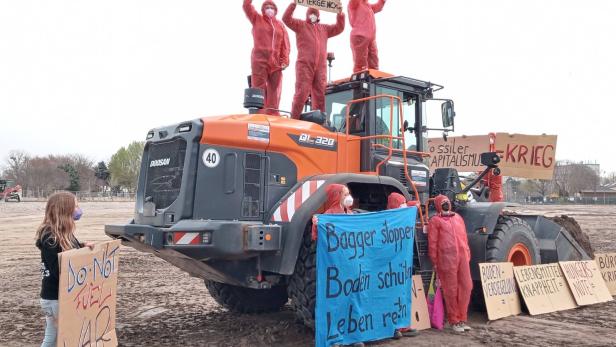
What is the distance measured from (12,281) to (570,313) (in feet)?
30.6

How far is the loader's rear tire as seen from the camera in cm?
725

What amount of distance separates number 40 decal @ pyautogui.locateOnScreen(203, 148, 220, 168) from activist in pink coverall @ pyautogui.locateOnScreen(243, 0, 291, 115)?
184cm

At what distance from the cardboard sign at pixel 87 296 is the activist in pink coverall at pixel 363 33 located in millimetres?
4539

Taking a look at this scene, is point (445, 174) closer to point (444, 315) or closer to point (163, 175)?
point (444, 315)

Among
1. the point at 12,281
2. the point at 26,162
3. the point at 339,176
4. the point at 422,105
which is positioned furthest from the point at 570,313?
the point at 26,162

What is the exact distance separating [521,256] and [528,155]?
12.2ft

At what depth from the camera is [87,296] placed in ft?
15.1

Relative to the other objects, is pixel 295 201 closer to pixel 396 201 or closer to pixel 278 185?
pixel 278 185

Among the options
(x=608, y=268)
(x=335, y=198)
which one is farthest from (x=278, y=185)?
(x=608, y=268)

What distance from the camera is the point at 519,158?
1103cm

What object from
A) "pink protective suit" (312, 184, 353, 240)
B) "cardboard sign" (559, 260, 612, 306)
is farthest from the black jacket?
"cardboard sign" (559, 260, 612, 306)

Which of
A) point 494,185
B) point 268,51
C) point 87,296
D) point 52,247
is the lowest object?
point 87,296

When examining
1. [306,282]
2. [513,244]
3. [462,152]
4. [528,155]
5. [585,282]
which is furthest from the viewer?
[462,152]

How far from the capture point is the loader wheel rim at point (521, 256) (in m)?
7.78
